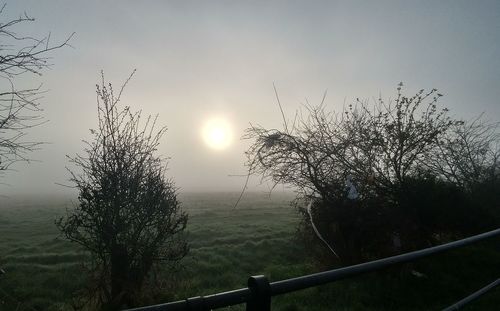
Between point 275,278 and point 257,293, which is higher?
point 257,293

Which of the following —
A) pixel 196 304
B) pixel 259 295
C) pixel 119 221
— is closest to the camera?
pixel 196 304

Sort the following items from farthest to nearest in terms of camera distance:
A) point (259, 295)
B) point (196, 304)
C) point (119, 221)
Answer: point (119, 221)
point (259, 295)
point (196, 304)

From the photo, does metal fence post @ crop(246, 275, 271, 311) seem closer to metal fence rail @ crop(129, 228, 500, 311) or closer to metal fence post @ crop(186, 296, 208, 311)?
metal fence rail @ crop(129, 228, 500, 311)

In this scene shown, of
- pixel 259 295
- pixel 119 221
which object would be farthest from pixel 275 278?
pixel 259 295

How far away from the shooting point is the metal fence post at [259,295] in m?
1.15

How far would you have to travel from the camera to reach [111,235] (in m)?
6.76

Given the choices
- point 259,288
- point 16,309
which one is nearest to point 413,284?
point 259,288

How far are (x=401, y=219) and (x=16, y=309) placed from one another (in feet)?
33.5

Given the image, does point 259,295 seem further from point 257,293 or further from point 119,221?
point 119,221

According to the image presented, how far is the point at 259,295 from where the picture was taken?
115cm

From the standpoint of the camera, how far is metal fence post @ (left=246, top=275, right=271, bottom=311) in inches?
45.3

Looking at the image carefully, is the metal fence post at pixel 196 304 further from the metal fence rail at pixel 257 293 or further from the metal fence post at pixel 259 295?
the metal fence post at pixel 259 295

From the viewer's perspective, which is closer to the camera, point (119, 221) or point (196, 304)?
point (196, 304)

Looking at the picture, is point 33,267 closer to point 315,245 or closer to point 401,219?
point 315,245
